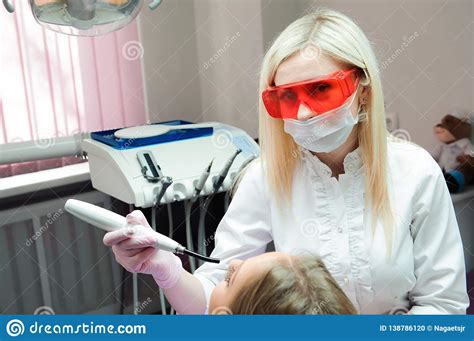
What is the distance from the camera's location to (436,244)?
1.00 meters

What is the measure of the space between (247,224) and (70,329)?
0.37 m

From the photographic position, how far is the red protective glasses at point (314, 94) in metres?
0.94

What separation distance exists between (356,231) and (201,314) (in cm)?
29

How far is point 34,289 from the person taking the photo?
148cm

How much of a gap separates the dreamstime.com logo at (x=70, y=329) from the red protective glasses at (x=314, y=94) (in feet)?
1.49

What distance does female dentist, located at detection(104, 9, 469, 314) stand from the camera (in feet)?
3.11

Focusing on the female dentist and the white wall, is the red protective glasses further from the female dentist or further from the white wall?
the white wall
